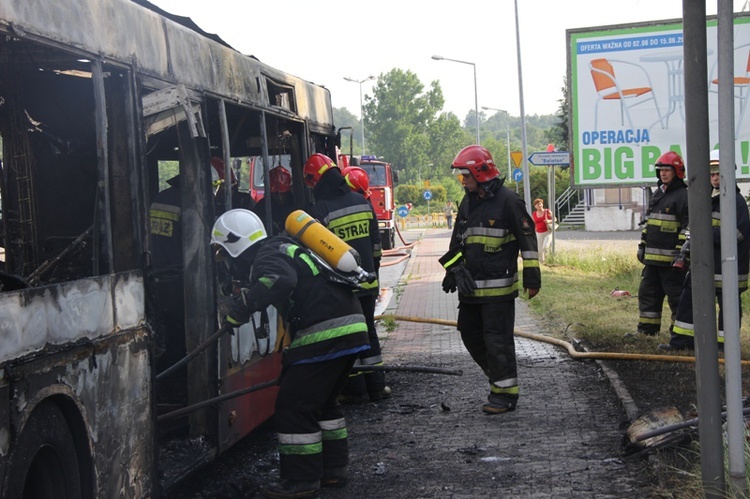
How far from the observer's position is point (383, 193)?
33375 mm

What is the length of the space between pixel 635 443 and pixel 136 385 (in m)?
3.21

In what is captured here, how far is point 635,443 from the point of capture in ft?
20.2

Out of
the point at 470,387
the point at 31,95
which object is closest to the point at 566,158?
the point at 470,387

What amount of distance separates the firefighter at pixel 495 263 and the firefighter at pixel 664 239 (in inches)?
113

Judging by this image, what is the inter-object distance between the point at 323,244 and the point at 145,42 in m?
1.63

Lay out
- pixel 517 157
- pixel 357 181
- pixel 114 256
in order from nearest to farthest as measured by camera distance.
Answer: pixel 114 256
pixel 357 181
pixel 517 157

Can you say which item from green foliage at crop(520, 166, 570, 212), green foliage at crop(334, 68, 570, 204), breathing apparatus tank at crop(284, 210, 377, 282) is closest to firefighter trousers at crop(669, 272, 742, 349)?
breathing apparatus tank at crop(284, 210, 377, 282)

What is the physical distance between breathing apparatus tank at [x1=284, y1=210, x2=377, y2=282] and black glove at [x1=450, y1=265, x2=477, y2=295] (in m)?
2.13

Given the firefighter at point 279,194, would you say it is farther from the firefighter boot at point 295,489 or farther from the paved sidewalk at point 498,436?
the firefighter boot at point 295,489

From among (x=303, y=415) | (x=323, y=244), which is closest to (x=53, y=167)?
(x=323, y=244)

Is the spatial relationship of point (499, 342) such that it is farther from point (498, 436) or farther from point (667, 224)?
point (667, 224)

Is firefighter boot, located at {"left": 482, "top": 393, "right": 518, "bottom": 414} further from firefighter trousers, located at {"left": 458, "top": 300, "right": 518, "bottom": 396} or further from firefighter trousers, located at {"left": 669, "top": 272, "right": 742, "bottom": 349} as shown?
firefighter trousers, located at {"left": 669, "top": 272, "right": 742, "bottom": 349}

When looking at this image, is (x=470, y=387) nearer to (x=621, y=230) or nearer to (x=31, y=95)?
(x=31, y=95)

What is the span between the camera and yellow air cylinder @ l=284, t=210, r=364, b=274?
19.2ft
